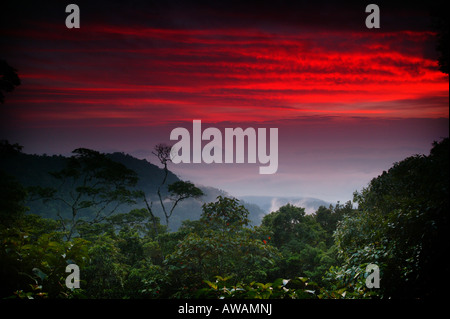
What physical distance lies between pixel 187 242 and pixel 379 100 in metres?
4.13

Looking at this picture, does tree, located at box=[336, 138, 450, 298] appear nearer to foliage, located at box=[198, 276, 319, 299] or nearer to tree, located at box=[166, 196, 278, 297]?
foliage, located at box=[198, 276, 319, 299]

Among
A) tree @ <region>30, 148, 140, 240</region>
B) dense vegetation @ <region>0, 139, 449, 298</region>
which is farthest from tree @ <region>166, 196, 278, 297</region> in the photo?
tree @ <region>30, 148, 140, 240</region>

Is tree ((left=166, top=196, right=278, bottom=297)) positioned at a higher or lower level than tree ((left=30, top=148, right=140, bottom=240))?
lower

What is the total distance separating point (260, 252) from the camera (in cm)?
552

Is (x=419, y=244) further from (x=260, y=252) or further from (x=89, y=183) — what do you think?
(x=89, y=183)

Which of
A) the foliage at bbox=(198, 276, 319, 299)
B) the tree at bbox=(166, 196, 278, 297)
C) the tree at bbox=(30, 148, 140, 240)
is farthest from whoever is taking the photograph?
the tree at bbox=(30, 148, 140, 240)

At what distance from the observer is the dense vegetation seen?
254 cm

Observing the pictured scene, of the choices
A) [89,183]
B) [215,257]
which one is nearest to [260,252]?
[215,257]

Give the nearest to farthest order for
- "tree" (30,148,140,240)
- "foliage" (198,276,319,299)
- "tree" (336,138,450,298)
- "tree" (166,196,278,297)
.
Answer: "foliage" (198,276,319,299), "tree" (336,138,450,298), "tree" (166,196,278,297), "tree" (30,148,140,240)

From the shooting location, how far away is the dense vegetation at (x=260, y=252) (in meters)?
2.54

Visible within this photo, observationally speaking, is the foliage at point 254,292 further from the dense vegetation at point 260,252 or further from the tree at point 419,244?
the tree at point 419,244

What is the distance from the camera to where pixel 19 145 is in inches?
278
